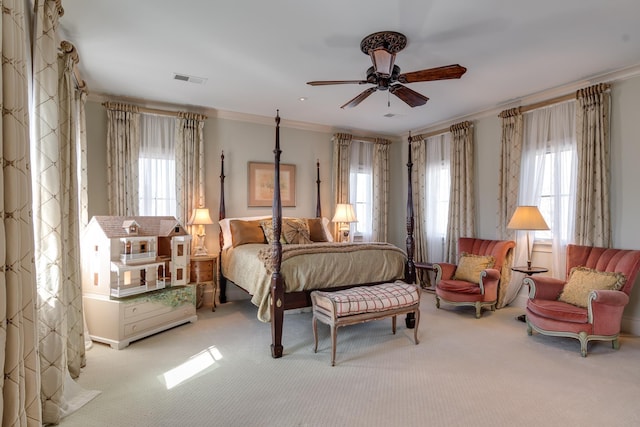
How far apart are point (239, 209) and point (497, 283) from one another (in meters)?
3.75

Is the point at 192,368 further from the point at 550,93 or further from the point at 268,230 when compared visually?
the point at 550,93

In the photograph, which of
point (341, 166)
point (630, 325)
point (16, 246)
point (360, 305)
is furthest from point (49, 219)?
point (630, 325)

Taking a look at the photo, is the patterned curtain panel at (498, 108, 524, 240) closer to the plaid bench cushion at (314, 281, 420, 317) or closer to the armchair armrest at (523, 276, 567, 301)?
the armchair armrest at (523, 276, 567, 301)

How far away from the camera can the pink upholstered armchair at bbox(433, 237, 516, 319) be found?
427 centimetres

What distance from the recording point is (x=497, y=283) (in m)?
4.33

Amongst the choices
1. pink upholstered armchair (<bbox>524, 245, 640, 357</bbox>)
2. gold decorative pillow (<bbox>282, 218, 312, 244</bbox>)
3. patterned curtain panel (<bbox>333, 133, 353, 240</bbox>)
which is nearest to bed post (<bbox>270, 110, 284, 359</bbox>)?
gold decorative pillow (<bbox>282, 218, 312, 244</bbox>)

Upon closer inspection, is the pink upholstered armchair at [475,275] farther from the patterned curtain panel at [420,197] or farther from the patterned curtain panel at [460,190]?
the patterned curtain panel at [420,197]

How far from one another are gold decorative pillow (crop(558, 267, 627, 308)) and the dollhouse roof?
4.23 metres

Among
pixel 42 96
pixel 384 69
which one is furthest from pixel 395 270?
pixel 42 96

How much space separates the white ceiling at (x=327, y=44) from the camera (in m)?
2.60

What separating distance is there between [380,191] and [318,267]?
333 cm

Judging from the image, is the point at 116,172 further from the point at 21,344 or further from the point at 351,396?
the point at 351,396

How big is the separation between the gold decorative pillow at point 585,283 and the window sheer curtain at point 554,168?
2.38ft

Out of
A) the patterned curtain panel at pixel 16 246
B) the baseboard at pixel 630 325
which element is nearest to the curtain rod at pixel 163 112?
the patterned curtain panel at pixel 16 246
